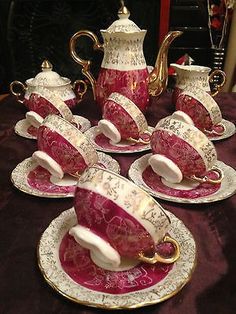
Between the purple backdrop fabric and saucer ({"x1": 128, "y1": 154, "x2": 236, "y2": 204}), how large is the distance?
1cm

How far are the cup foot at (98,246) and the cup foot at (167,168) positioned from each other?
21 cm

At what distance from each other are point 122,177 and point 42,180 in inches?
9.3

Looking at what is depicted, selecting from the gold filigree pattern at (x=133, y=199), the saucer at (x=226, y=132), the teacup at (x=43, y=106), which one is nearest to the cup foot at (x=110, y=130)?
the teacup at (x=43, y=106)

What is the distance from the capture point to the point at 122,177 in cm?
36

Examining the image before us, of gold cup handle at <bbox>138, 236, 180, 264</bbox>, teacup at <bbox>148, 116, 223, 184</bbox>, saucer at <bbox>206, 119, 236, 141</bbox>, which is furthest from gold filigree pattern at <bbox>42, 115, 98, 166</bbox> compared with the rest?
saucer at <bbox>206, 119, 236, 141</bbox>

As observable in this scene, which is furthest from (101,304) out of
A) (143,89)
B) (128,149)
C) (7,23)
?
(7,23)

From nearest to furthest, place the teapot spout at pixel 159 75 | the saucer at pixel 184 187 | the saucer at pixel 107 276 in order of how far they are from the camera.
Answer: the saucer at pixel 107 276 → the saucer at pixel 184 187 → the teapot spout at pixel 159 75

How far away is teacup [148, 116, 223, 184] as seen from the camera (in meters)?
0.53

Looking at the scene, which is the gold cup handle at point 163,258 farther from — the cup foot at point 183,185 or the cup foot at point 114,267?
the cup foot at point 183,185

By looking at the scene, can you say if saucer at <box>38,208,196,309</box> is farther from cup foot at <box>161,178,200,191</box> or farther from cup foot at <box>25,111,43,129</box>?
cup foot at <box>25,111,43,129</box>

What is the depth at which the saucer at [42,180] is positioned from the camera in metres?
0.51

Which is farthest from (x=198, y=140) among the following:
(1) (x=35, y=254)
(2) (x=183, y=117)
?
(1) (x=35, y=254)

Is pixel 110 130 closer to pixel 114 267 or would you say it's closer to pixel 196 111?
pixel 196 111

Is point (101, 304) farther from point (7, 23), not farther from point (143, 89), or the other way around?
point (7, 23)
